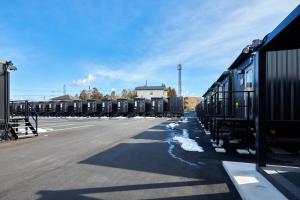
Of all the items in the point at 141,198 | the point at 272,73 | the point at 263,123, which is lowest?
the point at 141,198

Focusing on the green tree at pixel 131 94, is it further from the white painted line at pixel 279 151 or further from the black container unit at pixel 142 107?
the white painted line at pixel 279 151

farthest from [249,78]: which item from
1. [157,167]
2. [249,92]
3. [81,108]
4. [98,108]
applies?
[81,108]

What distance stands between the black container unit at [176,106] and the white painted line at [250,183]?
47.5m

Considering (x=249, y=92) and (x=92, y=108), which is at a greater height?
(x=249, y=92)

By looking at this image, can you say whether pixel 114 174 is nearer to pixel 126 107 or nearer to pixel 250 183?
pixel 250 183

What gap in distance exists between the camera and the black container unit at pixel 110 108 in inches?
2296

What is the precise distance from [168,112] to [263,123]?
4906 centimetres

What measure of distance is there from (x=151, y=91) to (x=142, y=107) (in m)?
59.0

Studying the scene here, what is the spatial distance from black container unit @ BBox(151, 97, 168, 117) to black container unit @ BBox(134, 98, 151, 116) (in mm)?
887

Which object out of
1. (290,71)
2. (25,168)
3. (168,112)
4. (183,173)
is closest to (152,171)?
(183,173)

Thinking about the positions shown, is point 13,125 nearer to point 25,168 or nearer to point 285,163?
point 25,168

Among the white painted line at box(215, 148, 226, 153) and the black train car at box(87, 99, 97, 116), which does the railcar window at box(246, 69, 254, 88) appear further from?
the black train car at box(87, 99, 97, 116)

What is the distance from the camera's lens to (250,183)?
256 inches

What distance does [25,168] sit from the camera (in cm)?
834
